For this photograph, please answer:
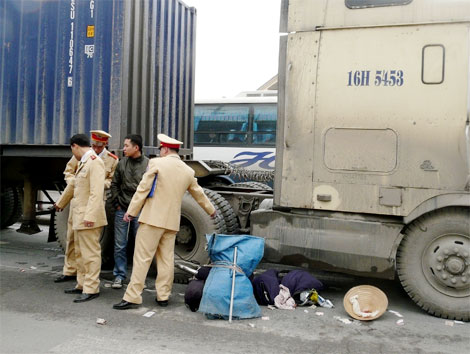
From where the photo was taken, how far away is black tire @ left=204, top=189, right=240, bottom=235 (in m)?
6.15

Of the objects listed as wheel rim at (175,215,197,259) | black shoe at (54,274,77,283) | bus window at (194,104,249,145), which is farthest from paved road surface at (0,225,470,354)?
bus window at (194,104,249,145)

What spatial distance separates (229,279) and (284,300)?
716mm

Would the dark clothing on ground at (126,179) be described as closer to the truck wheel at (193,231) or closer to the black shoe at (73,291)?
the truck wheel at (193,231)

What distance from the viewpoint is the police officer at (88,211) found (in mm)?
5301

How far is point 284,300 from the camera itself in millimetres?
5160

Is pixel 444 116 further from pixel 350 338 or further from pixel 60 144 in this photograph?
pixel 60 144

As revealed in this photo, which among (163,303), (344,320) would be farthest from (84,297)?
(344,320)

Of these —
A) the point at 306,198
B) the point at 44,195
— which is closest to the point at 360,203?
the point at 306,198

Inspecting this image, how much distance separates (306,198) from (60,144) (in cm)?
336

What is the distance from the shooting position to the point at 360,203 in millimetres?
5031

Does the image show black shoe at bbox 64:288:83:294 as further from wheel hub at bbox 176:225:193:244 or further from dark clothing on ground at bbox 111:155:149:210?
wheel hub at bbox 176:225:193:244

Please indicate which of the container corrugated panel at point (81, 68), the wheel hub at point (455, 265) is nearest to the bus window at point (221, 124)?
the container corrugated panel at point (81, 68)

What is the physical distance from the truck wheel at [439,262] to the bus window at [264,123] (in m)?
8.27

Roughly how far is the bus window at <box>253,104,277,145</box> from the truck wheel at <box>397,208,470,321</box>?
8.27 m
